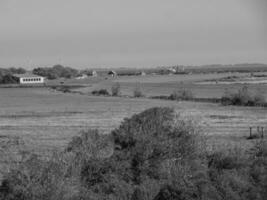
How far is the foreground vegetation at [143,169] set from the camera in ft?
37.9

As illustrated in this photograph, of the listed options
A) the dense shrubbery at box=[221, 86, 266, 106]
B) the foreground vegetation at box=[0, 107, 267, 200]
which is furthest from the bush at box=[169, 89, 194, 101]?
the foreground vegetation at box=[0, 107, 267, 200]

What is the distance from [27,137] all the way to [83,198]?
1985 centimetres

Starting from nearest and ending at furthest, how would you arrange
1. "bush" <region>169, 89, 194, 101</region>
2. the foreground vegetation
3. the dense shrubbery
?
the foreground vegetation < the dense shrubbery < "bush" <region>169, 89, 194, 101</region>

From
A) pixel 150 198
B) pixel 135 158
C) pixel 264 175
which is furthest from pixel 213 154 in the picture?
pixel 150 198

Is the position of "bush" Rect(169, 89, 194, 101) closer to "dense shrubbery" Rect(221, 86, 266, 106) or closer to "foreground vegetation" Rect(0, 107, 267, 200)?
"dense shrubbery" Rect(221, 86, 266, 106)

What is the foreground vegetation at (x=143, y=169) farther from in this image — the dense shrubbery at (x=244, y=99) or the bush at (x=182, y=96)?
the bush at (x=182, y=96)

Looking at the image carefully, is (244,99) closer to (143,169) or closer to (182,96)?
(182,96)

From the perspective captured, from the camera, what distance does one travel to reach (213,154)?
15344mm

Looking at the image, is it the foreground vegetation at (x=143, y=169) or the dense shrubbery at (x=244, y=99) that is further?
the dense shrubbery at (x=244, y=99)

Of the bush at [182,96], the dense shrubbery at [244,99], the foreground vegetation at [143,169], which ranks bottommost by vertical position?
the bush at [182,96]

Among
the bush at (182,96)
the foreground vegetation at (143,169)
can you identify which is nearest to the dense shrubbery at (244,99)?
the bush at (182,96)

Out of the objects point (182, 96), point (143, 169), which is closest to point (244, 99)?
point (182, 96)

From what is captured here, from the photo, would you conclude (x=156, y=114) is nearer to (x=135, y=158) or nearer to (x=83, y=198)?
(x=135, y=158)

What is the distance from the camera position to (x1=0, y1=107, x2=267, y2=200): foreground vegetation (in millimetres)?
11555
